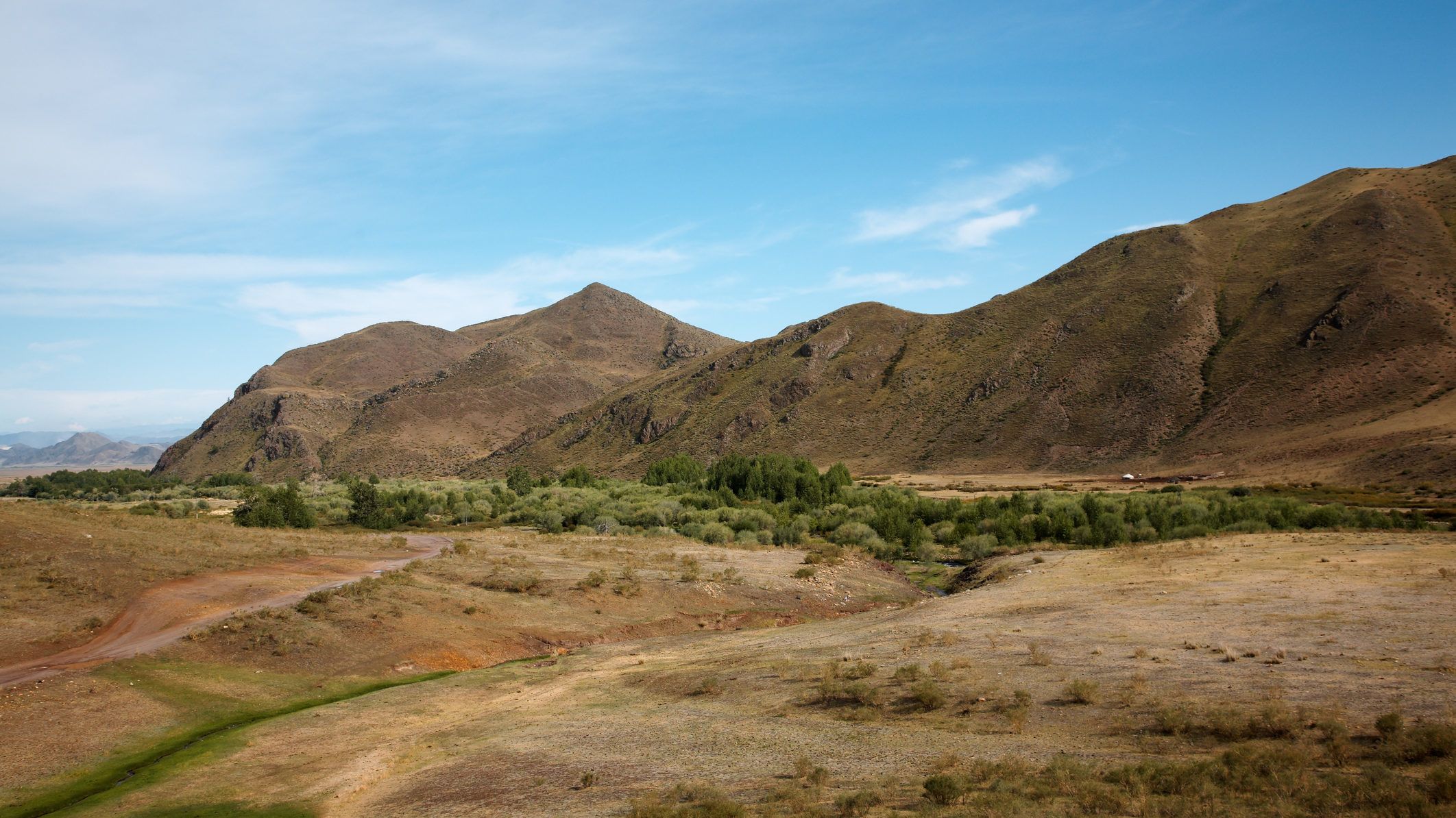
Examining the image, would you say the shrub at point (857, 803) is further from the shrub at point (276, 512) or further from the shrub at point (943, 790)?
the shrub at point (276, 512)

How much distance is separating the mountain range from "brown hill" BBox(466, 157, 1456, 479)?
1.07 feet

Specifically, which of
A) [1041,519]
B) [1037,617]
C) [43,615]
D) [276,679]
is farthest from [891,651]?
[1041,519]

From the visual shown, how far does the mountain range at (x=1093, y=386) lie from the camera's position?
3543 inches

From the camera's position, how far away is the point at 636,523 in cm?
5919

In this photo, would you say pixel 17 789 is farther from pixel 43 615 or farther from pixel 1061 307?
pixel 1061 307

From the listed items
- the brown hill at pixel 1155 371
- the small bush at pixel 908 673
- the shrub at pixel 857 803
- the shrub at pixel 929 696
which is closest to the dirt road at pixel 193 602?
the shrub at pixel 857 803

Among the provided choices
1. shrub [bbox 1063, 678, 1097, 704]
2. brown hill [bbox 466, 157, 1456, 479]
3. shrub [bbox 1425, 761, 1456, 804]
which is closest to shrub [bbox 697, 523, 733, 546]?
shrub [bbox 1063, 678, 1097, 704]

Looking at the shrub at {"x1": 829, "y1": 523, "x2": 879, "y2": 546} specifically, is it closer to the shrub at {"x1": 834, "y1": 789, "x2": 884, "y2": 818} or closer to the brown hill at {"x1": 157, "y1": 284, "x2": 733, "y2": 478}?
the shrub at {"x1": 834, "y1": 789, "x2": 884, "y2": 818}

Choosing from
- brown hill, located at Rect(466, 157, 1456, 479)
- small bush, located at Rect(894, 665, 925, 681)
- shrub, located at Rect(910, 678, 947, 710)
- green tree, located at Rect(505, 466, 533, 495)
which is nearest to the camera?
shrub, located at Rect(910, 678, 947, 710)

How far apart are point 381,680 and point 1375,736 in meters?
20.7

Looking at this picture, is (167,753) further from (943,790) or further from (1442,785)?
(1442,785)

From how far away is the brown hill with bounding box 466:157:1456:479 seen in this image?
88562 mm

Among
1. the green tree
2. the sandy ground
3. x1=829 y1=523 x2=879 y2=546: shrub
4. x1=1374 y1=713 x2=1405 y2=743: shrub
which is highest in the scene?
the green tree

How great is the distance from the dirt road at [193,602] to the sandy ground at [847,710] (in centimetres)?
Answer: 655
